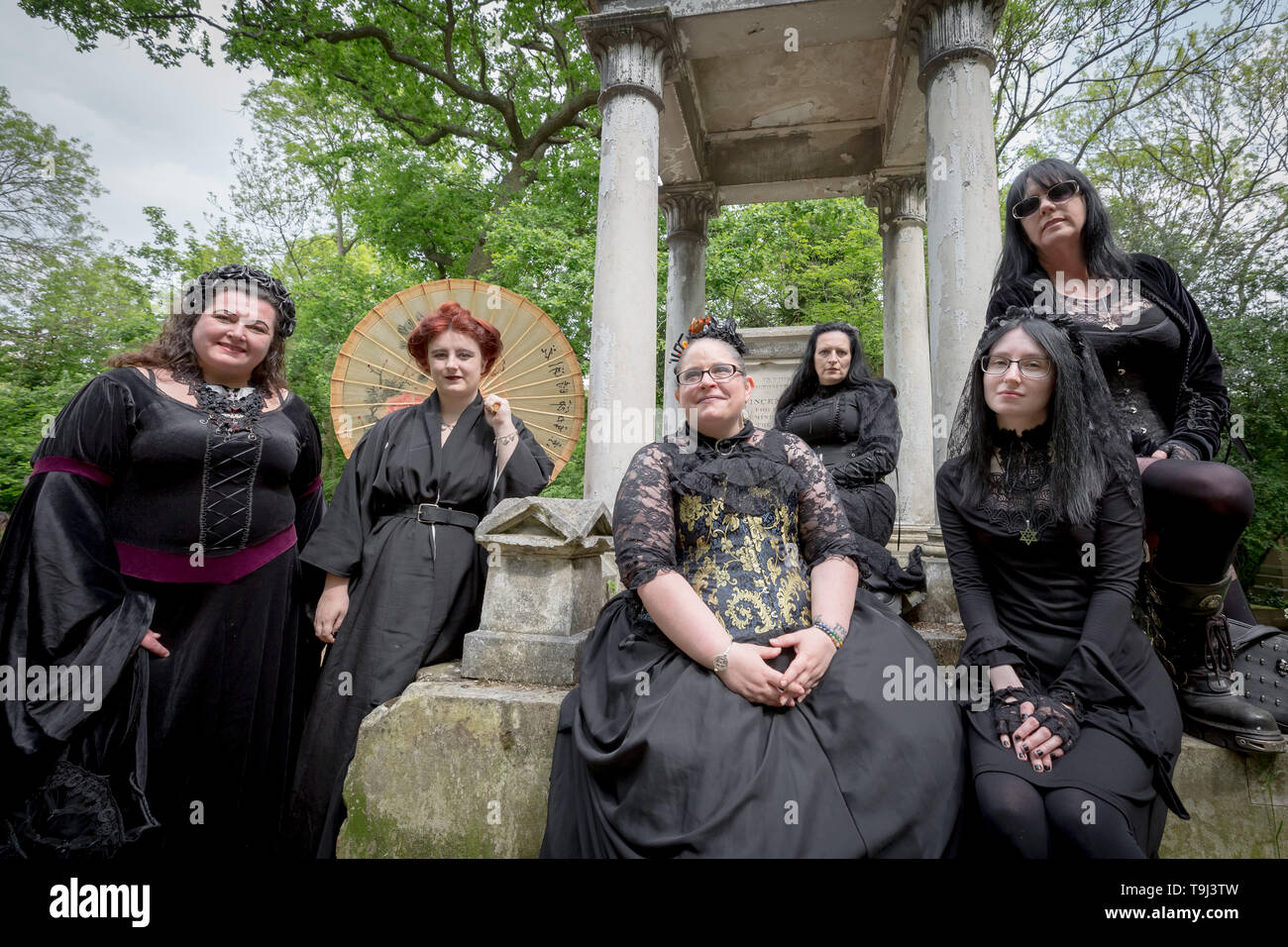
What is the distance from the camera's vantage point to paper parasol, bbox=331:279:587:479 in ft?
10.6

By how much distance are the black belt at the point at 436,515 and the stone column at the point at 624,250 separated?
83.0 inches

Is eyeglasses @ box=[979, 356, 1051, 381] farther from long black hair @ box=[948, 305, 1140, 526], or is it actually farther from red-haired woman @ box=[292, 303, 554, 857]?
red-haired woman @ box=[292, 303, 554, 857]

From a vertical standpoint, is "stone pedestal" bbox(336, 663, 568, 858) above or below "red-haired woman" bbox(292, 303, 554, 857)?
below

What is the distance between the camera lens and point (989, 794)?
5.48 ft

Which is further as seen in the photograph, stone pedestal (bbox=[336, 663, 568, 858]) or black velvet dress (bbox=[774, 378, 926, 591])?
black velvet dress (bbox=[774, 378, 926, 591])

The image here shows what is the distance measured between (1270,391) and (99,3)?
1976cm

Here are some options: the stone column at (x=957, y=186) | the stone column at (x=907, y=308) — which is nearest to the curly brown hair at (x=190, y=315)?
the stone column at (x=957, y=186)

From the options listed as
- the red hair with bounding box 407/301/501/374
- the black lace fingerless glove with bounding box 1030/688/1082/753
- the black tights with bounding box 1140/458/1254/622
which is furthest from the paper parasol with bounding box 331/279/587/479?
the black tights with bounding box 1140/458/1254/622

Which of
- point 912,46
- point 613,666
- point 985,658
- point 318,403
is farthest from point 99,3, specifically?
point 985,658

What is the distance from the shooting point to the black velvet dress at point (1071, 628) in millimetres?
1689

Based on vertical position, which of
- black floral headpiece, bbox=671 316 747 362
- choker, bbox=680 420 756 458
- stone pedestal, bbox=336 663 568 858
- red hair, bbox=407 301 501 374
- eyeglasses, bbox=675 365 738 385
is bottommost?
stone pedestal, bbox=336 663 568 858

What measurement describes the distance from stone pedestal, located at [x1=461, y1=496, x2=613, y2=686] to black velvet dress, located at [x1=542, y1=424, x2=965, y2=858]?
27 cm

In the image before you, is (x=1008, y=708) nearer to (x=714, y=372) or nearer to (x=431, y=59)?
(x=714, y=372)

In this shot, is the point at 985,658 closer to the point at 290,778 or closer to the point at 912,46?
the point at 290,778
